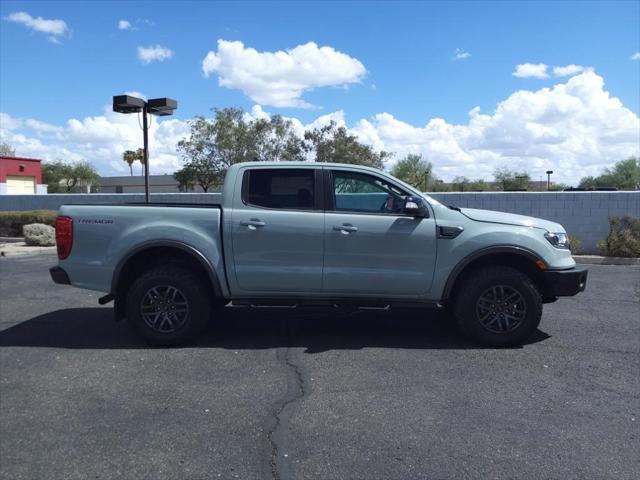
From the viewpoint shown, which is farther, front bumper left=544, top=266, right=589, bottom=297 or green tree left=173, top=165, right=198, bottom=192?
green tree left=173, top=165, right=198, bottom=192

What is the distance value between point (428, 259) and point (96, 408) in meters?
3.42

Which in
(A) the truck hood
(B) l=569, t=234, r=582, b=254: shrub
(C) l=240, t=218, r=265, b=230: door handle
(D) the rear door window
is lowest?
(B) l=569, t=234, r=582, b=254: shrub

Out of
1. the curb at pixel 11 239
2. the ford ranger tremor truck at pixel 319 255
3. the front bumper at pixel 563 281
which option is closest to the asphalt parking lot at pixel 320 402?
the ford ranger tremor truck at pixel 319 255

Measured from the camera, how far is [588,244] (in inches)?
570

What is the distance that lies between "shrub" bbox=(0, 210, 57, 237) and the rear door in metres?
14.9

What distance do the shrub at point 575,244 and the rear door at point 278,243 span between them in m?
10.3

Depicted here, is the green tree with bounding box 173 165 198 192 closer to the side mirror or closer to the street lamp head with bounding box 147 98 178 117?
the street lamp head with bounding box 147 98 178 117

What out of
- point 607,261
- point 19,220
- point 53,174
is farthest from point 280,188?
point 53,174

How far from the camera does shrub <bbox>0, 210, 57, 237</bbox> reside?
60.7 feet

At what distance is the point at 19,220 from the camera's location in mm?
18984

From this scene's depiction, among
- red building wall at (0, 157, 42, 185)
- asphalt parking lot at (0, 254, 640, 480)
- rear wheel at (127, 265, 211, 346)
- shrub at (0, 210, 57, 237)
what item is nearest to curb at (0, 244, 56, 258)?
shrub at (0, 210, 57, 237)

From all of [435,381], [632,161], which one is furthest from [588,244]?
[632,161]

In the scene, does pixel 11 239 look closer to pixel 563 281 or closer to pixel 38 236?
pixel 38 236

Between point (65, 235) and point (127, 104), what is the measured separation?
8728 mm
